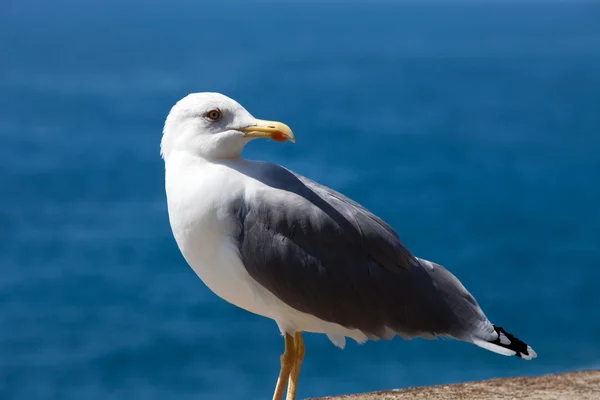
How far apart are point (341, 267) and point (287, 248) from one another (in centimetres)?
24

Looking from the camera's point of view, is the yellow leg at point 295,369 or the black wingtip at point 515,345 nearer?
the black wingtip at point 515,345

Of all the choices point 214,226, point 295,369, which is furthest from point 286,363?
point 214,226

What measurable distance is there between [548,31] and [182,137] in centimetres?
3602

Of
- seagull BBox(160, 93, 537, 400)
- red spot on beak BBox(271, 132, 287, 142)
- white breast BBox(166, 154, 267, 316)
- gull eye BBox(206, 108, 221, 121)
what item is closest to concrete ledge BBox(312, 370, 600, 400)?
seagull BBox(160, 93, 537, 400)

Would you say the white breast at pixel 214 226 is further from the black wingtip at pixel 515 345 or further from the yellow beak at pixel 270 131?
the black wingtip at pixel 515 345

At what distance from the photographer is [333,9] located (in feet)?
144

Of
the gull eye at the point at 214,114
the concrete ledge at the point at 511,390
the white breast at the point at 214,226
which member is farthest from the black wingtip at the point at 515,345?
the gull eye at the point at 214,114

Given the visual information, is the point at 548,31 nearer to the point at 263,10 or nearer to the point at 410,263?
the point at 263,10

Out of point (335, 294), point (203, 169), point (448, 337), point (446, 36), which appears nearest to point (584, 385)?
point (448, 337)

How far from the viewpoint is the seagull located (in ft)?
11.3

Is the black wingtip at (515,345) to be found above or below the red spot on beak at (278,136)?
below

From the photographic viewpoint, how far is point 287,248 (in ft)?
11.4

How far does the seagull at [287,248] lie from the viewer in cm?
344

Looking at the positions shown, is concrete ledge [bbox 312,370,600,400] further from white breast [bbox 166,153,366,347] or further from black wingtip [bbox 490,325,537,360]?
white breast [bbox 166,153,366,347]
